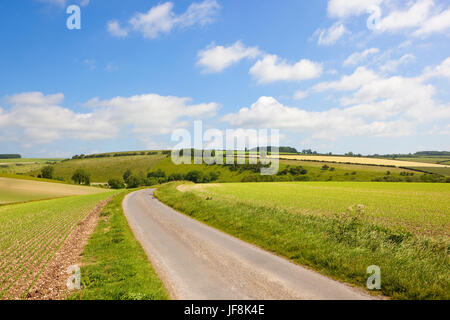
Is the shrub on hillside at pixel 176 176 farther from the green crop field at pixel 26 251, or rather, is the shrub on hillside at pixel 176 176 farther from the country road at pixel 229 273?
the country road at pixel 229 273

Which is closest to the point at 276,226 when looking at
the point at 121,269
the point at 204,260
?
the point at 204,260

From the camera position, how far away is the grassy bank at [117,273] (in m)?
8.25

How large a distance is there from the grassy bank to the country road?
1.63ft

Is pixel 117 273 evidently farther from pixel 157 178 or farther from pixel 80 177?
pixel 80 177

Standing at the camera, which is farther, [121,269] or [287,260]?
[287,260]

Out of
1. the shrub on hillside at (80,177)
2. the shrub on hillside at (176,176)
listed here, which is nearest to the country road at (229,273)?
the shrub on hillside at (176,176)

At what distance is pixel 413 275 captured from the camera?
8922 millimetres

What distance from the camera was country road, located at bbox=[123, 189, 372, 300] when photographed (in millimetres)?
8211

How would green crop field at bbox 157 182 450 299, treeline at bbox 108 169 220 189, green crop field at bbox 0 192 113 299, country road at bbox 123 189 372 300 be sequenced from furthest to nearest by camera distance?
treeline at bbox 108 169 220 189 → green crop field at bbox 0 192 113 299 → green crop field at bbox 157 182 450 299 → country road at bbox 123 189 372 300

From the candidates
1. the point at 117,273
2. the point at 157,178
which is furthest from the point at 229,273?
the point at 157,178

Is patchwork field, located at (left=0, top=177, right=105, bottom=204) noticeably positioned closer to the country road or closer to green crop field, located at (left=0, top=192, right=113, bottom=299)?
green crop field, located at (left=0, top=192, right=113, bottom=299)

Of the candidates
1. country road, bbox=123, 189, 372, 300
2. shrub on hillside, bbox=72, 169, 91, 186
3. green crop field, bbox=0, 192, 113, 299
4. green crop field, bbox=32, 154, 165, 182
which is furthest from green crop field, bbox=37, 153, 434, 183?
green crop field, bbox=0, 192, 113, 299

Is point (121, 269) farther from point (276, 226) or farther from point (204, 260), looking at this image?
point (276, 226)
